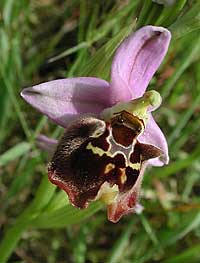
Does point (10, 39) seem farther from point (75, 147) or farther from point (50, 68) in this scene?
point (75, 147)

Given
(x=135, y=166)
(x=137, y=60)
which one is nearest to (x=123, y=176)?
(x=135, y=166)

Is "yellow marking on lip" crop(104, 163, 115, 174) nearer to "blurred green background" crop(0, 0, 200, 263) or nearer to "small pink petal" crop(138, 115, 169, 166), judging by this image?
"small pink petal" crop(138, 115, 169, 166)

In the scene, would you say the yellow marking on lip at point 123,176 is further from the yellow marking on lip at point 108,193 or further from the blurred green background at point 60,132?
the blurred green background at point 60,132

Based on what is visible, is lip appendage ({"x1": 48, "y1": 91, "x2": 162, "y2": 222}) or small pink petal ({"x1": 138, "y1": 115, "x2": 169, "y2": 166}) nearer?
lip appendage ({"x1": 48, "y1": 91, "x2": 162, "y2": 222})

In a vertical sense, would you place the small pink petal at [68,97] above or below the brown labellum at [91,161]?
above

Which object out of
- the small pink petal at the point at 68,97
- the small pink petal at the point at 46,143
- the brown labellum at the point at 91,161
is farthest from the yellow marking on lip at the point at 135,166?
the small pink petal at the point at 46,143

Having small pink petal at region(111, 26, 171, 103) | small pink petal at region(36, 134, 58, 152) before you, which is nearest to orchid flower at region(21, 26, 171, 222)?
small pink petal at region(111, 26, 171, 103)

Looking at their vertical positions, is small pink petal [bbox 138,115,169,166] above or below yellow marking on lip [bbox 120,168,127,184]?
above
